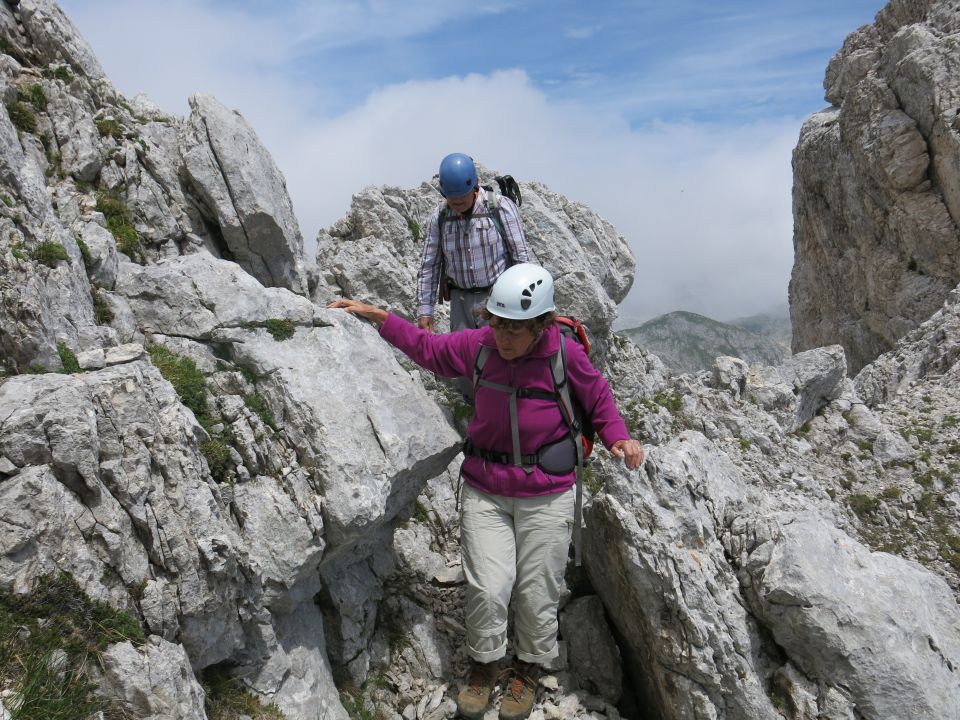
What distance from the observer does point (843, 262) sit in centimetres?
4778

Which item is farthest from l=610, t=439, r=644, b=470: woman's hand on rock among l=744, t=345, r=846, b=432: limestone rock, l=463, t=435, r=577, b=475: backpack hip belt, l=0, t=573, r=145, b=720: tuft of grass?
l=744, t=345, r=846, b=432: limestone rock

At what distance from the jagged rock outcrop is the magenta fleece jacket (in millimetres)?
40574

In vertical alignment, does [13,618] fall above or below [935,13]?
below

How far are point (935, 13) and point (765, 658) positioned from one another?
161 feet

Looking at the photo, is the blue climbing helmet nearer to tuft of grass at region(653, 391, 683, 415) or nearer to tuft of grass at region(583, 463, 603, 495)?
tuft of grass at region(583, 463, 603, 495)

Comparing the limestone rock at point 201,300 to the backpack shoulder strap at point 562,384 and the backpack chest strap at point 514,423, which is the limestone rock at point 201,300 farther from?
the backpack shoulder strap at point 562,384

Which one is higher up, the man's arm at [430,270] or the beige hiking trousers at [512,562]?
the man's arm at [430,270]

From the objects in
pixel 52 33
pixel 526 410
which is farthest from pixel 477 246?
pixel 52 33

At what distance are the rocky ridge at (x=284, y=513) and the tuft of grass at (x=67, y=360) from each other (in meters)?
0.03

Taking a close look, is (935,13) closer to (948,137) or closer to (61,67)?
(948,137)

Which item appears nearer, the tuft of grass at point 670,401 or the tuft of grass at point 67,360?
the tuft of grass at point 67,360

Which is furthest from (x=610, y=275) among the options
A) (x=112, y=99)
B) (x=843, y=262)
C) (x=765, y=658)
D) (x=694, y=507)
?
(x=843, y=262)

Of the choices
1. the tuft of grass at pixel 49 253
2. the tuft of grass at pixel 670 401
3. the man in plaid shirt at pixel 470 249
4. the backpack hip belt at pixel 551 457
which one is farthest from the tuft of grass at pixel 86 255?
the tuft of grass at pixel 670 401

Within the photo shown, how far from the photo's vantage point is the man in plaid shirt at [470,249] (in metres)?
12.0
